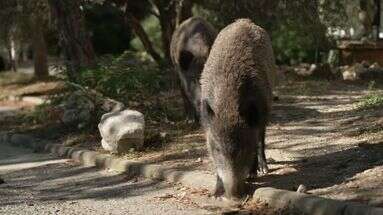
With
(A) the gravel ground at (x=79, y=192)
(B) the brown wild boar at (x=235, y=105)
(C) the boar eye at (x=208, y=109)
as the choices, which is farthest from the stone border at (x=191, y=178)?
(C) the boar eye at (x=208, y=109)

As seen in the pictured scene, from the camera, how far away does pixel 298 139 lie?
1049 centimetres

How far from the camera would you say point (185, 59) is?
1177cm

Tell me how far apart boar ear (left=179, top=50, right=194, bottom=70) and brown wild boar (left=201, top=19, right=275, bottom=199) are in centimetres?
352

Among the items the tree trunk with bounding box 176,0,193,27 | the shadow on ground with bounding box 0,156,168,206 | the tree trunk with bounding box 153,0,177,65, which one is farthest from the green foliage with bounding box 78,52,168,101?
the tree trunk with bounding box 153,0,177,65

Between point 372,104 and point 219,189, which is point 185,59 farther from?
point 219,189

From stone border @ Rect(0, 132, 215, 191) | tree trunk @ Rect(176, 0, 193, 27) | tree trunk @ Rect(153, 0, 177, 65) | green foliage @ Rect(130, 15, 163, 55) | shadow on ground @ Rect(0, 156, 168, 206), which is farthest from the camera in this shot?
green foliage @ Rect(130, 15, 163, 55)

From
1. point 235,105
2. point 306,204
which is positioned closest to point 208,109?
point 235,105

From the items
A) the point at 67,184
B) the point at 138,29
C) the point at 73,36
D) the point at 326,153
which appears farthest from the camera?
the point at 138,29

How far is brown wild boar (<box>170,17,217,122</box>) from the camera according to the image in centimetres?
1140

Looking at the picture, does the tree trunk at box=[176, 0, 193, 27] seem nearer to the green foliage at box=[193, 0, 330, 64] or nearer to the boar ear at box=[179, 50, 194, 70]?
the green foliage at box=[193, 0, 330, 64]

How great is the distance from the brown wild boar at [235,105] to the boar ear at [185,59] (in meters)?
3.52

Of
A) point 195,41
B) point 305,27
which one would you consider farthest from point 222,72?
point 305,27

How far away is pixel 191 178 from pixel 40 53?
1650 centimetres

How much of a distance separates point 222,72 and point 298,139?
3.28 m
